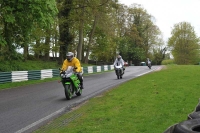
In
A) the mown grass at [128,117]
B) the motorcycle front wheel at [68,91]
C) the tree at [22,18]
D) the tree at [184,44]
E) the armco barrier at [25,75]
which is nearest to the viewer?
the mown grass at [128,117]

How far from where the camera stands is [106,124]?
6.23 m

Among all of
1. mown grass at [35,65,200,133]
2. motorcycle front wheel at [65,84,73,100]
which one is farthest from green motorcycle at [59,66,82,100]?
mown grass at [35,65,200,133]

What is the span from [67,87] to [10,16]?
29.5ft

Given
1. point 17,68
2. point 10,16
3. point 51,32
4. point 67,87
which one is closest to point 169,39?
point 51,32

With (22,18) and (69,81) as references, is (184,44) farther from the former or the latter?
(69,81)

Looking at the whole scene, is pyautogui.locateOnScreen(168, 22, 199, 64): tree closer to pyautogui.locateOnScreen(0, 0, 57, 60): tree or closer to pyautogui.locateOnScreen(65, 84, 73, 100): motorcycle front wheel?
pyautogui.locateOnScreen(0, 0, 57, 60): tree

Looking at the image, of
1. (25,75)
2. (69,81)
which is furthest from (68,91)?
(25,75)

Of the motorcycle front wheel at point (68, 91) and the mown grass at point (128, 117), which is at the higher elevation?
the motorcycle front wheel at point (68, 91)

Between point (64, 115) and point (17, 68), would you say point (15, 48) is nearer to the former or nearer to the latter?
point (17, 68)

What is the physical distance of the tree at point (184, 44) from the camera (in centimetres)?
7500

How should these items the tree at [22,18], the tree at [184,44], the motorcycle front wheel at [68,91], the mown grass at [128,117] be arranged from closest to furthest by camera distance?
the mown grass at [128,117] → the motorcycle front wheel at [68,91] → the tree at [22,18] → the tree at [184,44]

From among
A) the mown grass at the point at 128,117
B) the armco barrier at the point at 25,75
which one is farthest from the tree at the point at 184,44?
the mown grass at the point at 128,117

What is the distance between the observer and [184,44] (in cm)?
7594

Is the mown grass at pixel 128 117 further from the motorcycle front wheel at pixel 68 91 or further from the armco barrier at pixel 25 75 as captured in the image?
the armco barrier at pixel 25 75
